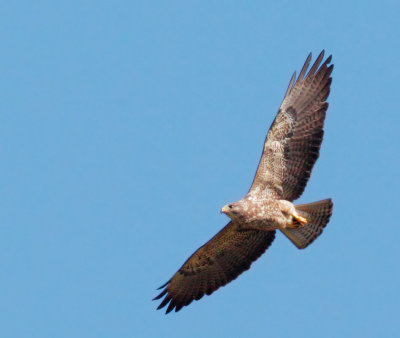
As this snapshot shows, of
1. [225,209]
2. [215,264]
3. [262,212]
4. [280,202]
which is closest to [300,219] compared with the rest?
[280,202]

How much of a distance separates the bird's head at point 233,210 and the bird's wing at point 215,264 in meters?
0.73

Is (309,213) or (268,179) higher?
(268,179)

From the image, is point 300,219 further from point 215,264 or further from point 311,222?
point 215,264

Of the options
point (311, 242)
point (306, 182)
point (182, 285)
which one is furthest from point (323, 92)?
point (182, 285)

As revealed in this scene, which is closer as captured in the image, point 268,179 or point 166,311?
point 268,179

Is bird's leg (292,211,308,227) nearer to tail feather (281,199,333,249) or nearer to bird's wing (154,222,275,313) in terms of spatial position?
tail feather (281,199,333,249)

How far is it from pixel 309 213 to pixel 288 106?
1.88m

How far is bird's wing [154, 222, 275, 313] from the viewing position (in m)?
13.9

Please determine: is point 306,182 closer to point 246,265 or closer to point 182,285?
point 246,265

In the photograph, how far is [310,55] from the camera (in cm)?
1398

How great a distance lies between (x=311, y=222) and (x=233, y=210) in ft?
4.53

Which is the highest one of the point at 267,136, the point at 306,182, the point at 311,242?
the point at 267,136

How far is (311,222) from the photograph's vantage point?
13289 millimetres

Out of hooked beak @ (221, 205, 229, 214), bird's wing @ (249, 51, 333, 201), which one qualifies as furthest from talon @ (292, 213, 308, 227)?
hooked beak @ (221, 205, 229, 214)
